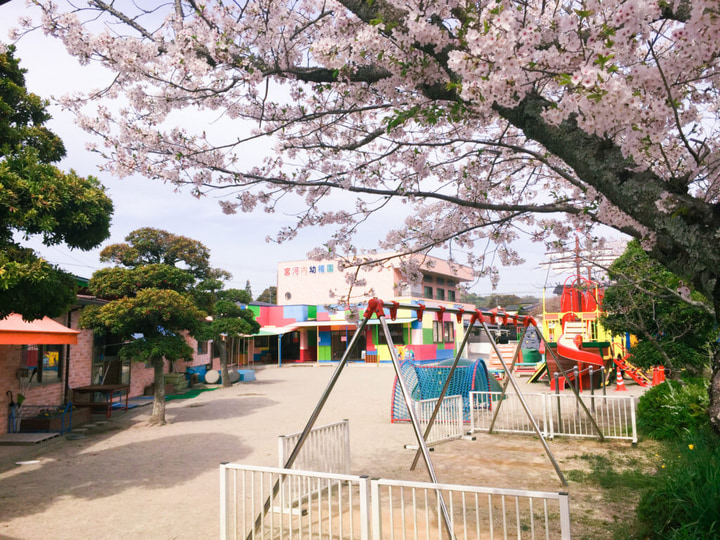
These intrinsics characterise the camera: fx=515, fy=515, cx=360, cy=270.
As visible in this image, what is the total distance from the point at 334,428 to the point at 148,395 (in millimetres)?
12869

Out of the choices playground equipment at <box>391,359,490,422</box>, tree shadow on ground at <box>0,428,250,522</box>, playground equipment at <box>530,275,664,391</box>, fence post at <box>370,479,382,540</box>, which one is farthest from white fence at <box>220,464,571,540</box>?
playground equipment at <box>530,275,664,391</box>

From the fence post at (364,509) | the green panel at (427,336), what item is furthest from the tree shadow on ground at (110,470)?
the green panel at (427,336)

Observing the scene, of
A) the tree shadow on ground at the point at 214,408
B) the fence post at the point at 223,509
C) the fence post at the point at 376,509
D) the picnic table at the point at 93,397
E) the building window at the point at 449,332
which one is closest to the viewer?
the fence post at the point at 376,509

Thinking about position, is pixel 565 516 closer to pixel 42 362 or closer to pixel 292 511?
pixel 292 511

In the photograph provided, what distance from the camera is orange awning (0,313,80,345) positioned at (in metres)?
8.62

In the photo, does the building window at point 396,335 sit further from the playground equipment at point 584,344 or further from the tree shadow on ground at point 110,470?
the tree shadow on ground at point 110,470

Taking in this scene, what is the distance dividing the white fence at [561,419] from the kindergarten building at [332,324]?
16.7 metres

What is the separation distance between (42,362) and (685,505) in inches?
508

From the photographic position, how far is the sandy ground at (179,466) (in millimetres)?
5945

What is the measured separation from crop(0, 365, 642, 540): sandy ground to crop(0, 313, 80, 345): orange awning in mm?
2079

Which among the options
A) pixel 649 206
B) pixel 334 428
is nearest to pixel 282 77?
pixel 649 206

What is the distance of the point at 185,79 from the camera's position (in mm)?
4852

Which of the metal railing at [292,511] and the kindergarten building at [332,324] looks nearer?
the metal railing at [292,511]

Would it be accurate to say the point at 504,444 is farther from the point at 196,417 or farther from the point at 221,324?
the point at 221,324
